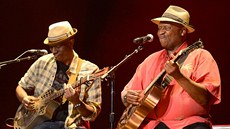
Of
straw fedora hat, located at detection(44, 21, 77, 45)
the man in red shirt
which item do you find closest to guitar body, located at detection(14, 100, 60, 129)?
straw fedora hat, located at detection(44, 21, 77, 45)

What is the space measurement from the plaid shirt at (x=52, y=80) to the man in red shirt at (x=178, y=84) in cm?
60

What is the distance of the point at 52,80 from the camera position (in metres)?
5.35

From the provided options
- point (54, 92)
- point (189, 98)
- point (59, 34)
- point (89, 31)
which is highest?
point (59, 34)

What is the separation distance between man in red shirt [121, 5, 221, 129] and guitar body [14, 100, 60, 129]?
0.99 meters

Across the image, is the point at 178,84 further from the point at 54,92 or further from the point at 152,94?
the point at 54,92

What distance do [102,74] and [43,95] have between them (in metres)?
0.95

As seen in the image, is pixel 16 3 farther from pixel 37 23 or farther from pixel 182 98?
pixel 182 98

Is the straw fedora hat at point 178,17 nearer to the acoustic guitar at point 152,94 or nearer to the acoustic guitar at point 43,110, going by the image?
the acoustic guitar at point 152,94

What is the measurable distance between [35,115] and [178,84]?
74.5 inches

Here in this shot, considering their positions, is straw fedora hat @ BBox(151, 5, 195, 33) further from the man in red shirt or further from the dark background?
the dark background

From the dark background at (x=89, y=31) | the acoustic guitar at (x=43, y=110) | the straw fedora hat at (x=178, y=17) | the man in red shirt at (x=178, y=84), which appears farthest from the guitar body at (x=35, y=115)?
the straw fedora hat at (x=178, y=17)

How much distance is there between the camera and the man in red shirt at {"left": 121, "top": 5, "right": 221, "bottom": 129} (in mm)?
3990

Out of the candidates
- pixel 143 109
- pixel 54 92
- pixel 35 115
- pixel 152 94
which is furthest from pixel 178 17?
pixel 35 115

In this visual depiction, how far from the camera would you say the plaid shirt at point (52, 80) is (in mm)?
5086
